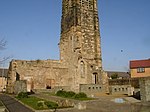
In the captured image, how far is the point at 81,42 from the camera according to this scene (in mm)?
43062

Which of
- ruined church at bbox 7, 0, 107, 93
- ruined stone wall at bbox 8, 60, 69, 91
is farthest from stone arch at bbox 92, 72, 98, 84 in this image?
ruined stone wall at bbox 8, 60, 69, 91

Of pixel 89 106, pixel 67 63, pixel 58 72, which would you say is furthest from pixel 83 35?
pixel 89 106

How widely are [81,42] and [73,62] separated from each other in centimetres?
515

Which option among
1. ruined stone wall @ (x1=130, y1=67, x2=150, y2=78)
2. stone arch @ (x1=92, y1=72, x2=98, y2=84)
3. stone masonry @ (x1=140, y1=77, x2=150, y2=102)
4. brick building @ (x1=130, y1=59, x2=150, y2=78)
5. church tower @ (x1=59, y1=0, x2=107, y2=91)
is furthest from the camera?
brick building @ (x1=130, y1=59, x2=150, y2=78)

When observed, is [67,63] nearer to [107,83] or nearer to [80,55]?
[80,55]

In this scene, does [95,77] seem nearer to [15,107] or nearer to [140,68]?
[140,68]

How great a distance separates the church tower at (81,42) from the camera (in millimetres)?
41719

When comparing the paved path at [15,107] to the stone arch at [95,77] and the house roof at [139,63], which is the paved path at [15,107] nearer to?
the stone arch at [95,77]

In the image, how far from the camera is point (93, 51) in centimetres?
4506

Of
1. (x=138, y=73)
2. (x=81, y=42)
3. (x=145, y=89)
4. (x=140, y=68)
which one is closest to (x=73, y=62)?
(x=81, y=42)

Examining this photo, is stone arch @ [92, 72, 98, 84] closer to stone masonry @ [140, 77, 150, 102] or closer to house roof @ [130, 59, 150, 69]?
house roof @ [130, 59, 150, 69]

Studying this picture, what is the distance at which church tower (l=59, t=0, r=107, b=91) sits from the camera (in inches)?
1642

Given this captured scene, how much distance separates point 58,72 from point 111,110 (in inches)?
1224

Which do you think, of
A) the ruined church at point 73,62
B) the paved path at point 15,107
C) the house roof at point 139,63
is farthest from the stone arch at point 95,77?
the paved path at point 15,107
